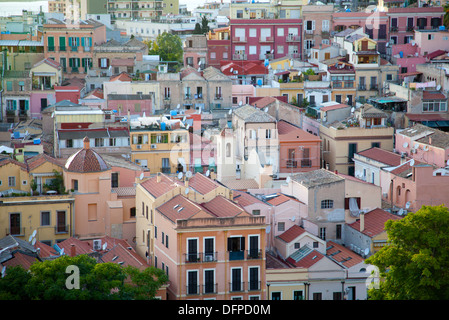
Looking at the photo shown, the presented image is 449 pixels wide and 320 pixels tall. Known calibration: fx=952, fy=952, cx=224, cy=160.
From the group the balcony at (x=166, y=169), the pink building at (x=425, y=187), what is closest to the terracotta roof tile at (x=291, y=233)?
the pink building at (x=425, y=187)

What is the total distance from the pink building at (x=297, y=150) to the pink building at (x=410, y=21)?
71.3 ft

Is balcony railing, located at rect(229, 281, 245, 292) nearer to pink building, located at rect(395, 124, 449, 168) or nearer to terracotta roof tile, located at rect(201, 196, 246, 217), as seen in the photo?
terracotta roof tile, located at rect(201, 196, 246, 217)

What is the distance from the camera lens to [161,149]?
48500mm

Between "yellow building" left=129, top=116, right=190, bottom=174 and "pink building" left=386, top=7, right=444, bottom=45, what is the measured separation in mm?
26675

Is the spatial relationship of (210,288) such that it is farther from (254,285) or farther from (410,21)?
(410,21)

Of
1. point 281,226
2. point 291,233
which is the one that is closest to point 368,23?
point 281,226

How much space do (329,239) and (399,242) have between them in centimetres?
962

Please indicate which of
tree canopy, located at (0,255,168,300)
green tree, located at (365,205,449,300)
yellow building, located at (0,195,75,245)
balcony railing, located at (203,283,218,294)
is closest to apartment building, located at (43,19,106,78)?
yellow building, located at (0,195,75,245)

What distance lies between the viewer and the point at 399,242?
31.1 meters

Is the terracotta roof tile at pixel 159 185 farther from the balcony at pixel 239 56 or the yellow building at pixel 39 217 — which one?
the balcony at pixel 239 56

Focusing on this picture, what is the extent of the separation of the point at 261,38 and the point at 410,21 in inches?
439

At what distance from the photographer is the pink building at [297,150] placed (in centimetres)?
5022

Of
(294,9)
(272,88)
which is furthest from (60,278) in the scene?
(294,9)

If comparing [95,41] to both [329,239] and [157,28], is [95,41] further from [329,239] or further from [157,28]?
[329,239]
